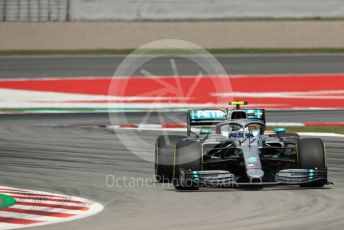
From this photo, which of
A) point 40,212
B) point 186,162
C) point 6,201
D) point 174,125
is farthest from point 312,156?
point 174,125

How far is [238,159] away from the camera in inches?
629

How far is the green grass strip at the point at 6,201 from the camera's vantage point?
14541mm

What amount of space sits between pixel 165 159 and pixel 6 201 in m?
2.88

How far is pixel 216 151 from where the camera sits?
17.0m

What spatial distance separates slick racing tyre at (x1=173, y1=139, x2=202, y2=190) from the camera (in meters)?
15.8

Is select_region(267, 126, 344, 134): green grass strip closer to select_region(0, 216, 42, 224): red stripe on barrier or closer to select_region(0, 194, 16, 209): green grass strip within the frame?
select_region(0, 194, 16, 209): green grass strip

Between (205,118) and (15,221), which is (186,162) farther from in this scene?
(15,221)

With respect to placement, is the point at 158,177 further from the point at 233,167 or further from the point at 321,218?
the point at 321,218

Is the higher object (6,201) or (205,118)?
(205,118)

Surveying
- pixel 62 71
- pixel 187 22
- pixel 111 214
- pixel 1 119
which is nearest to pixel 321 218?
pixel 111 214

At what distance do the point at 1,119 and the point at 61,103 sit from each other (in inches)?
157

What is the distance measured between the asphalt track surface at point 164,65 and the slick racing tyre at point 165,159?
2262 centimetres

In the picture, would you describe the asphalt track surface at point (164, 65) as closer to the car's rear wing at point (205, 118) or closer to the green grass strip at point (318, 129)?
the green grass strip at point (318, 129)

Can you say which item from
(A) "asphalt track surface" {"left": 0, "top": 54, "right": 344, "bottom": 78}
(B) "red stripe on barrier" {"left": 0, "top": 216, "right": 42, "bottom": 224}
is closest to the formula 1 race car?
(B) "red stripe on barrier" {"left": 0, "top": 216, "right": 42, "bottom": 224}
